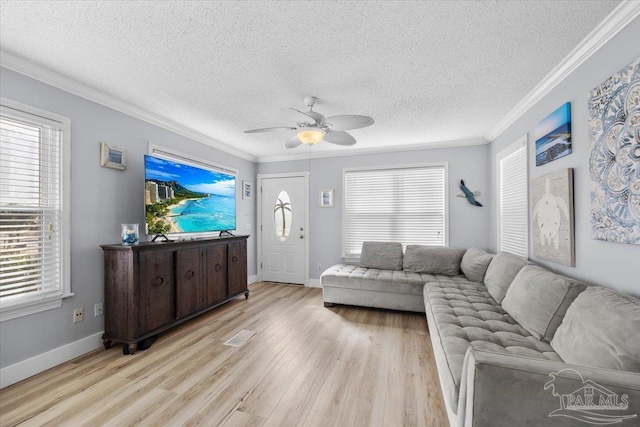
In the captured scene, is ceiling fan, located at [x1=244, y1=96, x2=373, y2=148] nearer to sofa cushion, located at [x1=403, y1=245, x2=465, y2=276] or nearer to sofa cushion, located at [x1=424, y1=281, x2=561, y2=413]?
sofa cushion, located at [x1=424, y1=281, x2=561, y2=413]

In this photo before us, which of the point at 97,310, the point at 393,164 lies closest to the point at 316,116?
the point at 393,164

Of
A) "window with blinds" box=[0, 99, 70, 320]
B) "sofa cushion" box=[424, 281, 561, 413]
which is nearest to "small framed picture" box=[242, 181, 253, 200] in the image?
"window with blinds" box=[0, 99, 70, 320]

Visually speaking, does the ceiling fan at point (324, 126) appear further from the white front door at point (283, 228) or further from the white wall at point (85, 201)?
the white front door at point (283, 228)

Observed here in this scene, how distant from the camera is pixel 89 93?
244 cm

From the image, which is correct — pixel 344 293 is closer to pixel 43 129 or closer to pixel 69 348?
pixel 69 348

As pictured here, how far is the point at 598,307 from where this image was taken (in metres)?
1.37

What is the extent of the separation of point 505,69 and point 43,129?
12.6ft

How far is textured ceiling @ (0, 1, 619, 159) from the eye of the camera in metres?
1.51

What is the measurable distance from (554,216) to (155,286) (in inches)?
145

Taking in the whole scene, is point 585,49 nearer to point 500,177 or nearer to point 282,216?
point 500,177

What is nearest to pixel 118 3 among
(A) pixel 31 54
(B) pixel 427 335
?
(A) pixel 31 54

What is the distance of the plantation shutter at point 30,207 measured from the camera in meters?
1.95

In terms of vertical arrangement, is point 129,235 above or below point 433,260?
above

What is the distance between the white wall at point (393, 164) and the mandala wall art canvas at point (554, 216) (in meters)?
1.47
